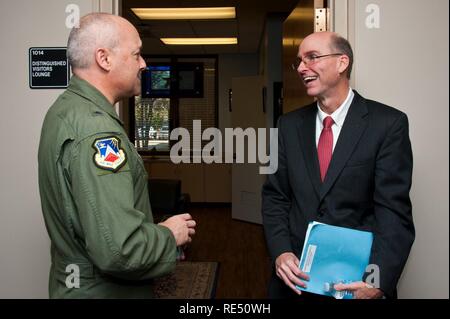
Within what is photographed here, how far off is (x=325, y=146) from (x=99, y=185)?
2.71ft

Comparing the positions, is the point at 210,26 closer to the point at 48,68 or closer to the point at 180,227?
the point at 48,68

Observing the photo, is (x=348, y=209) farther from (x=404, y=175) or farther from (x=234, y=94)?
(x=234, y=94)

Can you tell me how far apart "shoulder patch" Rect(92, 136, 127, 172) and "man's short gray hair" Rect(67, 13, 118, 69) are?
25 centimetres

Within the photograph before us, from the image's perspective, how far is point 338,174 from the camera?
137cm

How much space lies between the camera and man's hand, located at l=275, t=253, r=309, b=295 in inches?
52.2

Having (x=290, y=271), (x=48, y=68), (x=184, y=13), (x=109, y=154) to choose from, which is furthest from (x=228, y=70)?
(x=109, y=154)

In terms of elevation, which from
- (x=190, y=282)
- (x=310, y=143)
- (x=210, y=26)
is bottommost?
(x=190, y=282)

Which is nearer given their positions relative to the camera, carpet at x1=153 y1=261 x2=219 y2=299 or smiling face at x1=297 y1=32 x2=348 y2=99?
smiling face at x1=297 y1=32 x2=348 y2=99

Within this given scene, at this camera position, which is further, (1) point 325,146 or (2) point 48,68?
(2) point 48,68

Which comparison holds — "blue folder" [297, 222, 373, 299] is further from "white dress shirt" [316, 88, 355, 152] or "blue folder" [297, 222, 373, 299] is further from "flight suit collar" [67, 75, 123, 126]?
"flight suit collar" [67, 75, 123, 126]

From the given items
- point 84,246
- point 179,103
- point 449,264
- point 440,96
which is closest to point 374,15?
point 440,96

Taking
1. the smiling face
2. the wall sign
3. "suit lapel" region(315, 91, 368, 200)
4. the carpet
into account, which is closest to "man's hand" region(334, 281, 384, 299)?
"suit lapel" region(315, 91, 368, 200)

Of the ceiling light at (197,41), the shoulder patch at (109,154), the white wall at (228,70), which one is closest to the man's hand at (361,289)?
the shoulder patch at (109,154)

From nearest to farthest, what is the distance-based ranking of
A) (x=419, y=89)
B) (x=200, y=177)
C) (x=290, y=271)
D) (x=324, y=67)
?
(x=290, y=271), (x=324, y=67), (x=419, y=89), (x=200, y=177)
